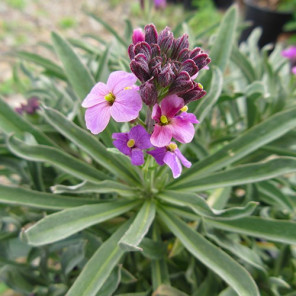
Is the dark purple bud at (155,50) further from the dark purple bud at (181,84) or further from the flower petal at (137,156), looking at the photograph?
the flower petal at (137,156)

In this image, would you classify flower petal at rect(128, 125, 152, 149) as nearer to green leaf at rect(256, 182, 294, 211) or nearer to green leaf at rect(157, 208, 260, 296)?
green leaf at rect(157, 208, 260, 296)

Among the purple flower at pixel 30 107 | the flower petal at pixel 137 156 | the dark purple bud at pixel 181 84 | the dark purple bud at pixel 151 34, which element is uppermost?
the purple flower at pixel 30 107

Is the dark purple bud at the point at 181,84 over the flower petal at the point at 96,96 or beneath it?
beneath

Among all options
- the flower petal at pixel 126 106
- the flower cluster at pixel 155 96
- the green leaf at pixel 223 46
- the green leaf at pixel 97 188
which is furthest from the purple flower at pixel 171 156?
the green leaf at pixel 223 46

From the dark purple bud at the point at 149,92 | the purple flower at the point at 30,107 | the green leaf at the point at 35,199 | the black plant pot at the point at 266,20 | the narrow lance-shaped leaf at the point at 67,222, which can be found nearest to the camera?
the dark purple bud at the point at 149,92

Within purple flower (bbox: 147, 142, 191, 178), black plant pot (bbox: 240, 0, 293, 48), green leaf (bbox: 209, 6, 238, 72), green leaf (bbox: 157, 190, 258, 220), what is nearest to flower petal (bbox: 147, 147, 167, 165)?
purple flower (bbox: 147, 142, 191, 178)

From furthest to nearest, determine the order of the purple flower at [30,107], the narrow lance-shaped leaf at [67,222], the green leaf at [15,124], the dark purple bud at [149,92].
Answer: the purple flower at [30,107], the green leaf at [15,124], the narrow lance-shaped leaf at [67,222], the dark purple bud at [149,92]

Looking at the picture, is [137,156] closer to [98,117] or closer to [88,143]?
[98,117]
